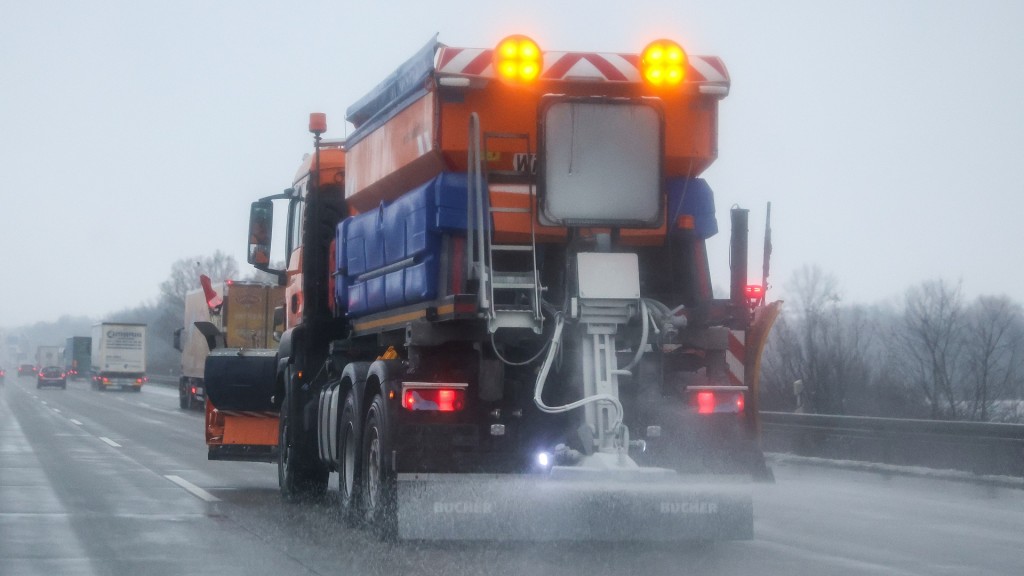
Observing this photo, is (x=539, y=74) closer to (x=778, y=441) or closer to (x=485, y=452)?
(x=485, y=452)

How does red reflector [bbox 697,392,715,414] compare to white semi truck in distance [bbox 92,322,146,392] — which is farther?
white semi truck in distance [bbox 92,322,146,392]

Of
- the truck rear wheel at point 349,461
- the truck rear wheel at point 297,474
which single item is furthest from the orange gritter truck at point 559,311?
the truck rear wheel at point 297,474

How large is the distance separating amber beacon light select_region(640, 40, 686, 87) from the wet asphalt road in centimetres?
278

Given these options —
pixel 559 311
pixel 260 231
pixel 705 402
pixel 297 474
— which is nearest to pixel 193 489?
pixel 297 474

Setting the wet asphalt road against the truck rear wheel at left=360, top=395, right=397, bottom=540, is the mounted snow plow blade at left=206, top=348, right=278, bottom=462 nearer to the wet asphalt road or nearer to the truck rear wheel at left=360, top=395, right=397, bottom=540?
the wet asphalt road

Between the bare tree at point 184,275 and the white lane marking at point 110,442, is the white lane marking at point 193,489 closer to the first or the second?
the white lane marking at point 110,442

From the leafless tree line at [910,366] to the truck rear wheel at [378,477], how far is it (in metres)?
17.1

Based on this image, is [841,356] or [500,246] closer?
[500,246]

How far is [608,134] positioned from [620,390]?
1.68 meters

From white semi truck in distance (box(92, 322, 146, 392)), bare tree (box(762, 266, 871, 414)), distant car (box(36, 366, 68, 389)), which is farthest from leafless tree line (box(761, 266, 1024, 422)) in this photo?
distant car (box(36, 366, 68, 389))

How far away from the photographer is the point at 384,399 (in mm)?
9773

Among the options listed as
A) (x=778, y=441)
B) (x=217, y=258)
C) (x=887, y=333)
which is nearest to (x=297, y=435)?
(x=778, y=441)

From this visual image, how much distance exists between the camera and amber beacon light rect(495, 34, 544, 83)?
9056 millimetres

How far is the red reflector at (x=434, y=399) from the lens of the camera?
9.55 m
